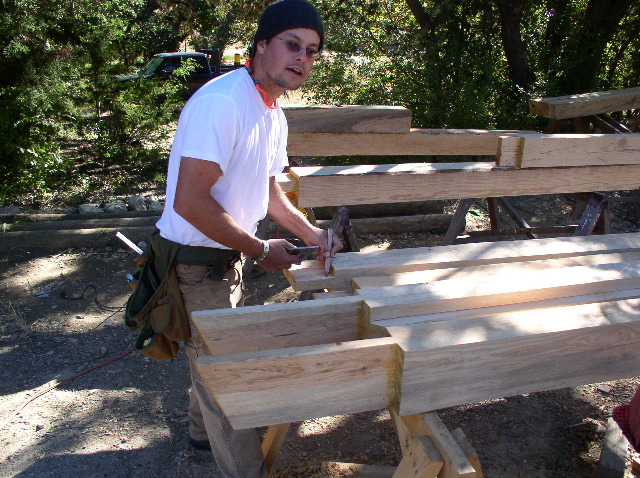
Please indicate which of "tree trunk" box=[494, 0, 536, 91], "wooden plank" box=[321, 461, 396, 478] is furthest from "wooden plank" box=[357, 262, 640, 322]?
"tree trunk" box=[494, 0, 536, 91]

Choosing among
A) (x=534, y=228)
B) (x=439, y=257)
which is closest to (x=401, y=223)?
(x=534, y=228)

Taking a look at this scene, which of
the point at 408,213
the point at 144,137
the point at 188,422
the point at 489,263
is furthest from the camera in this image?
the point at 144,137

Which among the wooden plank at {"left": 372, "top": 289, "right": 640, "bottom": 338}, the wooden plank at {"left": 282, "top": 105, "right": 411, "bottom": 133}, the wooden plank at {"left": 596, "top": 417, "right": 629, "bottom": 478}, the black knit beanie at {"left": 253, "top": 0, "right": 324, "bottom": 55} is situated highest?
the black knit beanie at {"left": 253, "top": 0, "right": 324, "bottom": 55}

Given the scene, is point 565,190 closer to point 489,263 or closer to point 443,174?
point 443,174

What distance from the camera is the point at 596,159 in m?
3.28

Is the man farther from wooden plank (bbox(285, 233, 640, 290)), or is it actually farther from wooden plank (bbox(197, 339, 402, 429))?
wooden plank (bbox(197, 339, 402, 429))

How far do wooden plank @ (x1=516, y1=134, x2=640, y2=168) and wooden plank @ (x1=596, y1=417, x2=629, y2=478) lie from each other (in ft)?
4.69

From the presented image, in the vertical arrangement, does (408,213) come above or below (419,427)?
below

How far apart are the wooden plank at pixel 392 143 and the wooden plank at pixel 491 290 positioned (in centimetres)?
191

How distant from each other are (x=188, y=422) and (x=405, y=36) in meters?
7.35

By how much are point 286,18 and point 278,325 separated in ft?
3.91

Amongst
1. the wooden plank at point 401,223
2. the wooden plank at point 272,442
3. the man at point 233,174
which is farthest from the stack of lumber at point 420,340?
the wooden plank at point 401,223

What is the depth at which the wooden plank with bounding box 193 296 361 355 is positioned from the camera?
Answer: 1830 millimetres

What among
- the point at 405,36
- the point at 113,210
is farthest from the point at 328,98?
the point at 113,210
